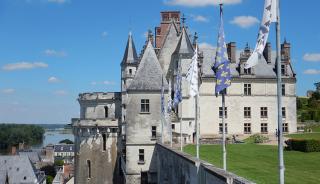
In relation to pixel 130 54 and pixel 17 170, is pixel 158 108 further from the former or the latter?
pixel 17 170

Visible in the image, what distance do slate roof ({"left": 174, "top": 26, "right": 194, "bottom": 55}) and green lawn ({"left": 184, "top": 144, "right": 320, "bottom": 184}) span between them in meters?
12.4

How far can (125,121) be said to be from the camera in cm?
4131

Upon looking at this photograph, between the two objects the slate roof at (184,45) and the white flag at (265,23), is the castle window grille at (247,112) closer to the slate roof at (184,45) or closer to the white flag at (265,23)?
the slate roof at (184,45)

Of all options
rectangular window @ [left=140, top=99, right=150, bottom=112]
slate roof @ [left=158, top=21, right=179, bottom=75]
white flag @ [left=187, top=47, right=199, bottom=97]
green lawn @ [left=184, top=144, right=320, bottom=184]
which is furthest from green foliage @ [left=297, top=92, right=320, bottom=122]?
white flag @ [left=187, top=47, right=199, bottom=97]

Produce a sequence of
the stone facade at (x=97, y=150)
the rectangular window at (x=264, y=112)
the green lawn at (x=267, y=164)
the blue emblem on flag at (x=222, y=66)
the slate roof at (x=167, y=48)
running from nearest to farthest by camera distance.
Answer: the blue emblem on flag at (x=222, y=66) → the green lawn at (x=267, y=164) → the stone facade at (x=97, y=150) → the slate roof at (x=167, y=48) → the rectangular window at (x=264, y=112)

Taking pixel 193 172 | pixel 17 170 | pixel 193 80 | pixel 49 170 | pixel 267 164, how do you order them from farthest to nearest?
pixel 49 170, pixel 17 170, pixel 267 164, pixel 193 80, pixel 193 172

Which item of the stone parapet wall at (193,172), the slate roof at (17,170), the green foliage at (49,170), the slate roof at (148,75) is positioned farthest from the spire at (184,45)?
the green foliage at (49,170)

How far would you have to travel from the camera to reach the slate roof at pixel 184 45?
44.1 meters

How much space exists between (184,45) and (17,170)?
3884 cm

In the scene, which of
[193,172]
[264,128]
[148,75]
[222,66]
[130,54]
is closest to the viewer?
[222,66]

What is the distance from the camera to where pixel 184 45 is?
146ft

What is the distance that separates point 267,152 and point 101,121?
18627 millimetres

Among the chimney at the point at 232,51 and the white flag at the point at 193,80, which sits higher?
the chimney at the point at 232,51

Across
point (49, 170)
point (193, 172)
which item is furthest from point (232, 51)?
point (49, 170)
